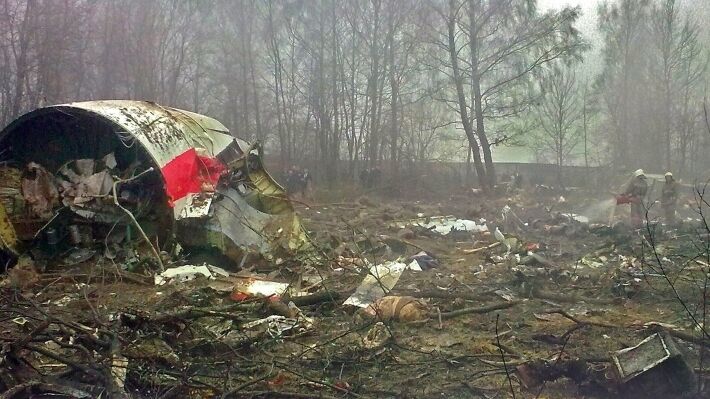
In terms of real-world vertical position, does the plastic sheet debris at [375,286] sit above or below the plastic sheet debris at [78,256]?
below

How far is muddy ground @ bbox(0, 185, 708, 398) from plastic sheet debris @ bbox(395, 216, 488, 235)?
2.64 meters

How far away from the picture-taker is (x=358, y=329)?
15.4ft

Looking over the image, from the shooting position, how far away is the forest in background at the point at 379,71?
2122cm

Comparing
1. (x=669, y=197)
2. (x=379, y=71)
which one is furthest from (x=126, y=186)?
(x=379, y=71)

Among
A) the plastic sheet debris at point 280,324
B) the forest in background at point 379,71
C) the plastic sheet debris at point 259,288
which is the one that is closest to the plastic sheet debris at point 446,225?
the plastic sheet debris at point 259,288

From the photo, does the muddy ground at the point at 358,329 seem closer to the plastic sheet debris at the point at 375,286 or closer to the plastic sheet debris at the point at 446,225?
the plastic sheet debris at the point at 375,286

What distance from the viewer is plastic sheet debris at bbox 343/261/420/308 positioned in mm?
5812

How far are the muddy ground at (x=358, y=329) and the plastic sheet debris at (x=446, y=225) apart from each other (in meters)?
2.64

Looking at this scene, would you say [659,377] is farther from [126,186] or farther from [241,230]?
[126,186]

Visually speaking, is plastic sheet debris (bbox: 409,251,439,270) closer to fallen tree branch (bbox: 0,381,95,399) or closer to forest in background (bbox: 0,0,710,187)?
fallen tree branch (bbox: 0,381,95,399)

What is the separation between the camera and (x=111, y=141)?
8.62m

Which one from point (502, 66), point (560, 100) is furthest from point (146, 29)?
point (560, 100)

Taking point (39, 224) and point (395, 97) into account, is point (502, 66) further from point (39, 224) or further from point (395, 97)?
point (39, 224)

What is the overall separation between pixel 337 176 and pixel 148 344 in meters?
21.0
